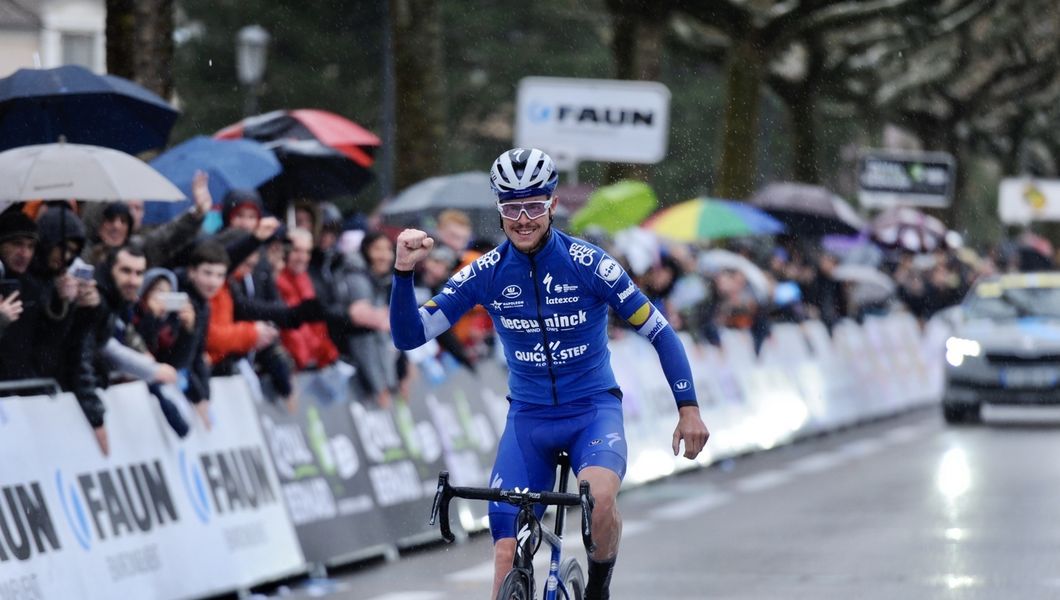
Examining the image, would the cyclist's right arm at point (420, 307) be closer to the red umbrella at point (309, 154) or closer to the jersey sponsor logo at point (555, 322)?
the jersey sponsor logo at point (555, 322)

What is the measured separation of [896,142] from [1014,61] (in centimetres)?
2939

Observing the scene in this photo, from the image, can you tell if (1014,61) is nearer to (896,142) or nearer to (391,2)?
(896,142)

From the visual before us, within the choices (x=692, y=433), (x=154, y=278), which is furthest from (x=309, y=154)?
(x=692, y=433)

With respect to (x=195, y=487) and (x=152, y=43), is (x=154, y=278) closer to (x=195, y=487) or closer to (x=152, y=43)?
(x=195, y=487)

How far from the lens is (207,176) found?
1271 centimetres

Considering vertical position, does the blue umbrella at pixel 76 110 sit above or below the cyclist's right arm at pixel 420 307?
above

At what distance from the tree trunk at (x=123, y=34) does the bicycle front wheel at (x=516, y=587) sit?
31.5 feet

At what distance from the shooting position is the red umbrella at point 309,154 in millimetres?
14805

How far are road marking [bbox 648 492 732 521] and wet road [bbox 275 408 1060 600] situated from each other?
0.01m

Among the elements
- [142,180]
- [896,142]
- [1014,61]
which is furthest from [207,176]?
[896,142]

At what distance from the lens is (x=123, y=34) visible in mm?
16000

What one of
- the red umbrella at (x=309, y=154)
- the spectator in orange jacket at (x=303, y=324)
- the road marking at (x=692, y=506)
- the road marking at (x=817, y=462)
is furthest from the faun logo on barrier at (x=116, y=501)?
the road marking at (x=817, y=462)

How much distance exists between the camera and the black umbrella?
87.9ft

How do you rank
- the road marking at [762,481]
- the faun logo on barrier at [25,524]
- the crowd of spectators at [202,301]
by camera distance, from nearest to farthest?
the faun logo on barrier at [25,524]
the crowd of spectators at [202,301]
the road marking at [762,481]
